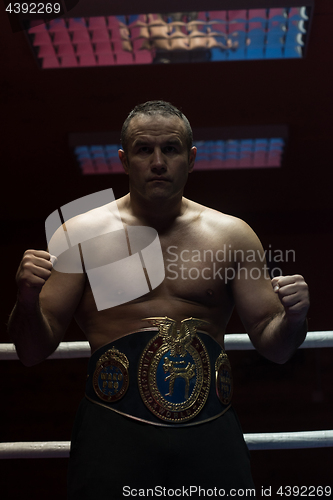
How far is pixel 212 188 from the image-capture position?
195 centimetres

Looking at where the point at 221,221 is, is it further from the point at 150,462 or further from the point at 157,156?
the point at 150,462

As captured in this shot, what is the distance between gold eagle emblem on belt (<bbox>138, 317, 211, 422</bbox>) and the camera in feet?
2.86

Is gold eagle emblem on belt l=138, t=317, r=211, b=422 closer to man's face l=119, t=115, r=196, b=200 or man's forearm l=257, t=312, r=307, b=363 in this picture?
man's forearm l=257, t=312, r=307, b=363

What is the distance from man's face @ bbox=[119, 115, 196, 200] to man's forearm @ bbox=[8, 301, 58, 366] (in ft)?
1.09

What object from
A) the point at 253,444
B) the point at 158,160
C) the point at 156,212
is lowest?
the point at 253,444

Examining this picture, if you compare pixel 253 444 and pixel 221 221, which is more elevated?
pixel 221 221

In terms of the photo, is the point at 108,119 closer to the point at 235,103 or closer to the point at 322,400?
the point at 235,103

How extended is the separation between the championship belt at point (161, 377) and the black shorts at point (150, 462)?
0.02 m

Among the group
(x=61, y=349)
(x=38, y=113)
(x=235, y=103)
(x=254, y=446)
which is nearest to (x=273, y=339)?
(x=254, y=446)

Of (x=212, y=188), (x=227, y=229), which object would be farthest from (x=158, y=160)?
(x=212, y=188)

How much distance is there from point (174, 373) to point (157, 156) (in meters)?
0.44

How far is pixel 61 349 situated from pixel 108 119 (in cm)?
97

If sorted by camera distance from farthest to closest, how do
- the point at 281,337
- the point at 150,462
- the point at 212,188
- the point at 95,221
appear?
1. the point at 212,188
2. the point at 95,221
3. the point at 281,337
4. the point at 150,462

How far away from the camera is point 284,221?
1.96 metres
